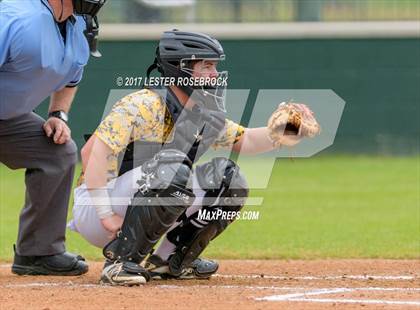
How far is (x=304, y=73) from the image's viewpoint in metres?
15.6

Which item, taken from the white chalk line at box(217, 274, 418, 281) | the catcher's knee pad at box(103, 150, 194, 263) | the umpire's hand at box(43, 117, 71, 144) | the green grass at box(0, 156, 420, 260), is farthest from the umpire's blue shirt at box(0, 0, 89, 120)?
the green grass at box(0, 156, 420, 260)

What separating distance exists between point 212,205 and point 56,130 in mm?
1246

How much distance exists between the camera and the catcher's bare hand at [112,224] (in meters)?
5.80

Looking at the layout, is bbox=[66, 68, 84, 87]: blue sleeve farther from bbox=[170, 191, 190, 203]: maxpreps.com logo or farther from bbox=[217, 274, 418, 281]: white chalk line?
bbox=[217, 274, 418, 281]: white chalk line

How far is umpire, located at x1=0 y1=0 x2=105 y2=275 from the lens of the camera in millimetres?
6008

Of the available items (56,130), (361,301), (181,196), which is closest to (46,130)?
(56,130)

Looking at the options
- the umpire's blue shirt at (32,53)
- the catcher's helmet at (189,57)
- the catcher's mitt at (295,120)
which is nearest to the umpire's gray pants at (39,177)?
the umpire's blue shirt at (32,53)

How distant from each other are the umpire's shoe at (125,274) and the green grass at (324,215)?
6.54 ft

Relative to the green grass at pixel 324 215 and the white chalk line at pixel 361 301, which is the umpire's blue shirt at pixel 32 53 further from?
the white chalk line at pixel 361 301

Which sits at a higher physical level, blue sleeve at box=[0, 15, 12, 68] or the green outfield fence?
blue sleeve at box=[0, 15, 12, 68]

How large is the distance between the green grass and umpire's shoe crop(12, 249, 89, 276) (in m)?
1.00

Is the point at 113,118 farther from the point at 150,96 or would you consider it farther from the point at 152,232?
the point at 152,232

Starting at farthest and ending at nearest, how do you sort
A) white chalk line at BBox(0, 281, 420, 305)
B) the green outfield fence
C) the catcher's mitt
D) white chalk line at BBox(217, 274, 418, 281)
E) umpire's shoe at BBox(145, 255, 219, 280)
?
the green outfield fence → white chalk line at BBox(217, 274, 418, 281) → umpire's shoe at BBox(145, 255, 219, 280) → the catcher's mitt → white chalk line at BBox(0, 281, 420, 305)

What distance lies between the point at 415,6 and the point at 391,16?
0.46 meters
